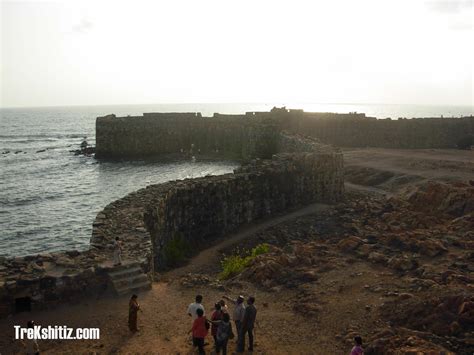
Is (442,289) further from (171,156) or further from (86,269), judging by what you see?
(171,156)

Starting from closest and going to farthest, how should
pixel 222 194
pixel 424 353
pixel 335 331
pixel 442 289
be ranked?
pixel 424 353 → pixel 335 331 → pixel 442 289 → pixel 222 194

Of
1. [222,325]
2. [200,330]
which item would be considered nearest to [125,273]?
[200,330]

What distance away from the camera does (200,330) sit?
10.6 m

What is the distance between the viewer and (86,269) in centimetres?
1320

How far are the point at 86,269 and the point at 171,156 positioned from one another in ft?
168

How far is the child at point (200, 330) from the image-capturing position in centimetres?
1056

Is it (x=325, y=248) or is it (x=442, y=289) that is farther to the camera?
(x=325, y=248)

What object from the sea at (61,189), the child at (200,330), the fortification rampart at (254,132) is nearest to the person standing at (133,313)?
the child at (200,330)

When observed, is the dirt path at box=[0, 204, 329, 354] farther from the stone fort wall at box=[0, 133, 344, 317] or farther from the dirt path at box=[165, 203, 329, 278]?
the dirt path at box=[165, 203, 329, 278]

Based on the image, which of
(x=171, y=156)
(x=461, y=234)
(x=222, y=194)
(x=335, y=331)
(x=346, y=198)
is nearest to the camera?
(x=335, y=331)

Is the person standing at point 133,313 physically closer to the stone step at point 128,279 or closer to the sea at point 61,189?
the stone step at point 128,279

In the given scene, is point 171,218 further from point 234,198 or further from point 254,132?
point 254,132

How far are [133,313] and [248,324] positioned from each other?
9.31 ft

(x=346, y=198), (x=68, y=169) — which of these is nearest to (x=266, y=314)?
(x=346, y=198)
